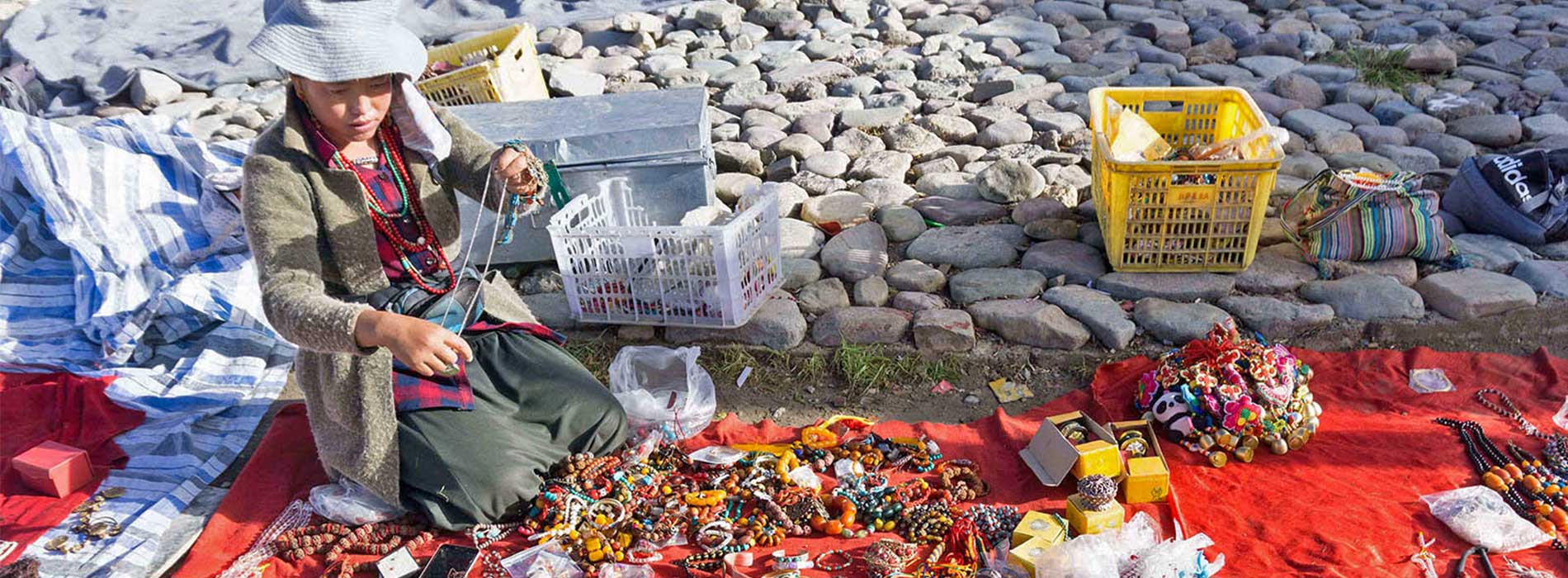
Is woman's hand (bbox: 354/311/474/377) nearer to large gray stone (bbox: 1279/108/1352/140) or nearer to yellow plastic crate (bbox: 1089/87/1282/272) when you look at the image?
yellow plastic crate (bbox: 1089/87/1282/272)

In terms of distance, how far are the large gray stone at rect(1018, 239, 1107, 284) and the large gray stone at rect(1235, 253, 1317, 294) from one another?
53cm

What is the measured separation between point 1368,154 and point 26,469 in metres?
5.51

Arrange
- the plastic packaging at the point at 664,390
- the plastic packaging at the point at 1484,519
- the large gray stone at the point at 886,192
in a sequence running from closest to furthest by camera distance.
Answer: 1. the plastic packaging at the point at 1484,519
2. the plastic packaging at the point at 664,390
3. the large gray stone at the point at 886,192

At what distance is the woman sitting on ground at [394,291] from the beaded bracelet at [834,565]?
2.64ft

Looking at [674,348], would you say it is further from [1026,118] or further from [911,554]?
[1026,118]

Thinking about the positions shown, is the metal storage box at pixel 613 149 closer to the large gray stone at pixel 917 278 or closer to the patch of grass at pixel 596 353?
the patch of grass at pixel 596 353

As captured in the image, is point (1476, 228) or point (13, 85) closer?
point (1476, 228)

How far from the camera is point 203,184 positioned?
164 inches

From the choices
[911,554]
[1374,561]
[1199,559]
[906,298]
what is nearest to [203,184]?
[906,298]

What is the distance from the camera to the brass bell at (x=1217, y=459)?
303 cm

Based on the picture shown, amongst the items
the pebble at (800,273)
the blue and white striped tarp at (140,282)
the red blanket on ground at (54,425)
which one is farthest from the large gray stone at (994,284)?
the red blanket on ground at (54,425)

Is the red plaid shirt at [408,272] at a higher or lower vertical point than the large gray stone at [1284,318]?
higher

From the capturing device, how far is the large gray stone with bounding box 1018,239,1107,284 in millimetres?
4031

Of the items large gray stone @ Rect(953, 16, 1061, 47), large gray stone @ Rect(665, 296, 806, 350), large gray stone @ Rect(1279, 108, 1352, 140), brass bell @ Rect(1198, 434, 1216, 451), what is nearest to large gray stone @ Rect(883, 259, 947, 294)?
large gray stone @ Rect(665, 296, 806, 350)
